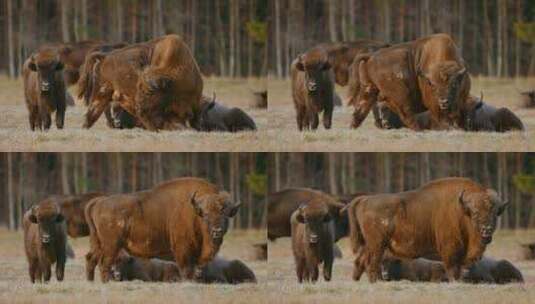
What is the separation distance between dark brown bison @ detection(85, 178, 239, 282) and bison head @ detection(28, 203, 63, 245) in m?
0.47

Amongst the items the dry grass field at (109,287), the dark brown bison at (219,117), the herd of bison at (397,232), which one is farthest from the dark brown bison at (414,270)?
the dark brown bison at (219,117)

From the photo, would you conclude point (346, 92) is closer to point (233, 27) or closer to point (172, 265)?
point (233, 27)

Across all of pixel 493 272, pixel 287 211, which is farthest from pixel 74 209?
pixel 493 272

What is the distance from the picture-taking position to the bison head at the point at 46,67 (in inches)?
833

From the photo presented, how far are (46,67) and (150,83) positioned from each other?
1514 millimetres

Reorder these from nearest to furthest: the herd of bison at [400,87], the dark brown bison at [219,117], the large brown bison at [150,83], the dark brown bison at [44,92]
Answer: the large brown bison at [150,83], the herd of bison at [400,87], the dark brown bison at [219,117], the dark brown bison at [44,92]

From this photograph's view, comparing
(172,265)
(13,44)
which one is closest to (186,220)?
(172,265)

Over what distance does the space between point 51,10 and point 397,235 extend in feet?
17.8

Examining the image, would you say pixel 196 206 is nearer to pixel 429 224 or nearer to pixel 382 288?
pixel 382 288

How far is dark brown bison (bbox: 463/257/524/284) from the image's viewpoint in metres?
20.2

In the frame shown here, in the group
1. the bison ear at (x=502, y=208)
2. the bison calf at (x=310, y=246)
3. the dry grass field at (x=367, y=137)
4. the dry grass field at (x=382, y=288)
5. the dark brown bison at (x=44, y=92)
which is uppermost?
the dark brown bison at (x=44, y=92)

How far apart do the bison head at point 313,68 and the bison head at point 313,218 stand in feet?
5.15

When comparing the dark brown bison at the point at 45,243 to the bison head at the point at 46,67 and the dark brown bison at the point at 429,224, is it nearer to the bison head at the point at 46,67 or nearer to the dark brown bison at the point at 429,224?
the bison head at the point at 46,67

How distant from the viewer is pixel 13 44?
842 inches
